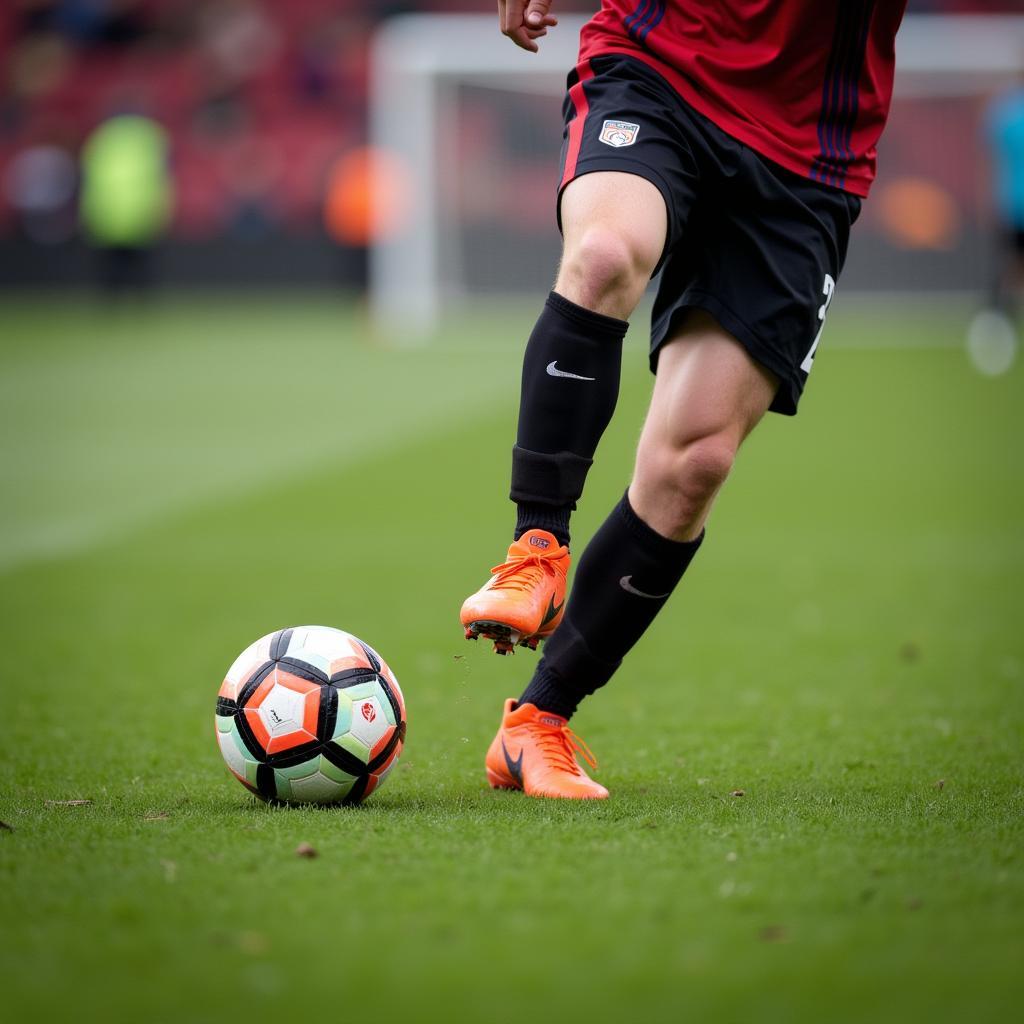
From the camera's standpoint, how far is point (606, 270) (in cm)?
304

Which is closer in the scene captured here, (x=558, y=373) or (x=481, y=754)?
(x=558, y=373)

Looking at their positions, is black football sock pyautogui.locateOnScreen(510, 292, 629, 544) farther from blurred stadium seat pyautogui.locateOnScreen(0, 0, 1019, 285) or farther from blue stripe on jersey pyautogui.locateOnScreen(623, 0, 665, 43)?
blurred stadium seat pyautogui.locateOnScreen(0, 0, 1019, 285)

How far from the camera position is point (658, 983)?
2125mm

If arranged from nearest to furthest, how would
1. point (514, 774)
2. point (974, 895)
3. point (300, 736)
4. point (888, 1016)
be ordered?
point (888, 1016), point (974, 895), point (300, 736), point (514, 774)

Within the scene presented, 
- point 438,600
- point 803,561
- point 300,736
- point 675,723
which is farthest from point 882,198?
point 300,736

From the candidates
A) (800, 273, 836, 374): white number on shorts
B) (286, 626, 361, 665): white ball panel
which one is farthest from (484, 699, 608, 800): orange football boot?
(800, 273, 836, 374): white number on shorts

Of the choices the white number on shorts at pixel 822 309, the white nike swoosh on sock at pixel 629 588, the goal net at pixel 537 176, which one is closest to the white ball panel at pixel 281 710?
the white nike swoosh on sock at pixel 629 588

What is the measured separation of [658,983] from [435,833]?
0.90 metres

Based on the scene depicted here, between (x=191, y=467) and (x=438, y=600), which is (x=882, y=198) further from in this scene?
(x=438, y=600)

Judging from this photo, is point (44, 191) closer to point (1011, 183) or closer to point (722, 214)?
point (1011, 183)

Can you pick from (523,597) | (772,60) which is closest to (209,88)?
(772,60)

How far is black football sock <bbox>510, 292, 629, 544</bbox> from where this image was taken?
10.1ft

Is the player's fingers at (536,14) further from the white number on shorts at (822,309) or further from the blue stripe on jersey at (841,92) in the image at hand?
the white number on shorts at (822,309)

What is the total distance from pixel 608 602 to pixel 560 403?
572 millimetres
